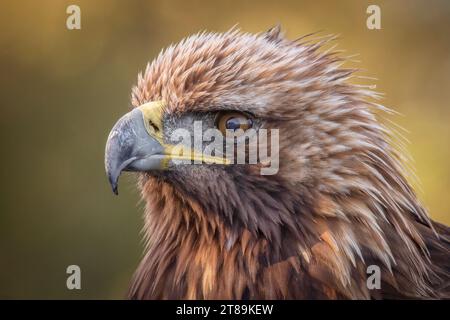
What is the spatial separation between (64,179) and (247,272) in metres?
1.83

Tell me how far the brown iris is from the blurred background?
4.07 feet

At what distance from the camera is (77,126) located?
3.34m

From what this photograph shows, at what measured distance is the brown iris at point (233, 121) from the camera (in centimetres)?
176

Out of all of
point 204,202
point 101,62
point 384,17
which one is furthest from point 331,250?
point 101,62

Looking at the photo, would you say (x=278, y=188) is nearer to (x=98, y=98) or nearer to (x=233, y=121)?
(x=233, y=121)

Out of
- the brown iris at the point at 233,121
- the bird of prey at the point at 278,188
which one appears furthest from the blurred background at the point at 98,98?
the brown iris at the point at 233,121

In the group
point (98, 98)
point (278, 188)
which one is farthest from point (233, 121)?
point (98, 98)

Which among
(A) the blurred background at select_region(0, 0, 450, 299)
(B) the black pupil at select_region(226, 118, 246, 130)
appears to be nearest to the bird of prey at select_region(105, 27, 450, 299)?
(B) the black pupil at select_region(226, 118, 246, 130)

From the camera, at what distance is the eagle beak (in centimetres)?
172

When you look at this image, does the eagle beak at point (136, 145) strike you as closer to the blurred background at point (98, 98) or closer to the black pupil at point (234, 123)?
the black pupil at point (234, 123)

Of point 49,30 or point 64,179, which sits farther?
point 64,179

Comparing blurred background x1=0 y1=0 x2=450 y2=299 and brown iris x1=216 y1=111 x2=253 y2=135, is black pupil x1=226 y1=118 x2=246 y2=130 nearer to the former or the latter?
brown iris x1=216 y1=111 x2=253 y2=135
